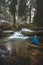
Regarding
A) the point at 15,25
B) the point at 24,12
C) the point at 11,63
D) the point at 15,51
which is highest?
the point at 24,12

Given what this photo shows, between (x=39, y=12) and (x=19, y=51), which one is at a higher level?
(x=39, y=12)

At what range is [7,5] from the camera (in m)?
1.90

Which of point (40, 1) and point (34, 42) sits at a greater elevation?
point (40, 1)

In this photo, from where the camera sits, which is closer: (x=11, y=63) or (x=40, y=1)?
(x=11, y=63)

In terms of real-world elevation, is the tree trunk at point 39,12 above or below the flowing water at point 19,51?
above

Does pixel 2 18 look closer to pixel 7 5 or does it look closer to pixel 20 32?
pixel 7 5

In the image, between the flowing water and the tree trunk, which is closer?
the flowing water

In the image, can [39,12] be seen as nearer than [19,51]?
No

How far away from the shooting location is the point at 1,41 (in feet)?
6.08

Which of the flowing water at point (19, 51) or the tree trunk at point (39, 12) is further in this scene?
the tree trunk at point (39, 12)

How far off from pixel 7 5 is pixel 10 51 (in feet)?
2.09

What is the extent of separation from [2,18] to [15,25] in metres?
0.22

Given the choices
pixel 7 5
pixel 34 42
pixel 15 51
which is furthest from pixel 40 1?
pixel 15 51

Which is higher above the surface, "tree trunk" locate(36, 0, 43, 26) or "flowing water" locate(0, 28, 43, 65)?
"tree trunk" locate(36, 0, 43, 26)
